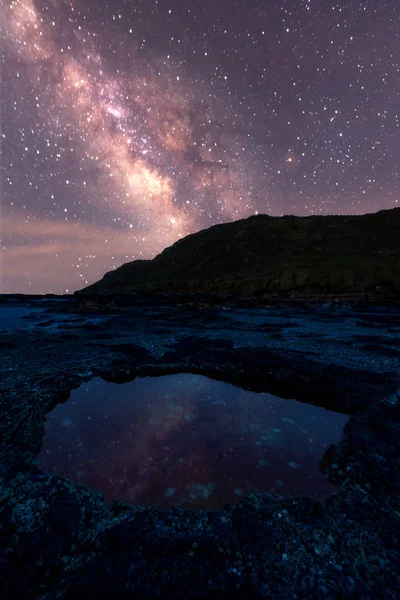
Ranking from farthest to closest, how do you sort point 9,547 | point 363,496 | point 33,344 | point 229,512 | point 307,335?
point 307,335
point 33,344
point 363,496
point 229,512
point 9,547

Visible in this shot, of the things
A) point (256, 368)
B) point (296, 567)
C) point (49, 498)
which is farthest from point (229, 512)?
point (256, 368)

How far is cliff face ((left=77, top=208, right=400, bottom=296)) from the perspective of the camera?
55.6 meters

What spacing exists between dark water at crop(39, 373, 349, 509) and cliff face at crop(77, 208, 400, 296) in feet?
167

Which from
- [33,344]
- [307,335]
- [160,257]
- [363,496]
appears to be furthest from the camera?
[160,257]

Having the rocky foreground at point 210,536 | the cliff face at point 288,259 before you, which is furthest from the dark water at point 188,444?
the cliff face at point 288,259

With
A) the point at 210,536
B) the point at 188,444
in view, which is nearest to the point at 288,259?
the point at 188,444

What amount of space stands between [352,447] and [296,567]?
2.94m

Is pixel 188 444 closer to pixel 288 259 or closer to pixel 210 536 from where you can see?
pixel 210 536

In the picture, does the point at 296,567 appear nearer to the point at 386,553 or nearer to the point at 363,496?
the point at 386,553

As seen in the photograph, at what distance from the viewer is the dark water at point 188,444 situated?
14.1 feet

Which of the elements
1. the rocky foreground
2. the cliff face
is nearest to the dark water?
the rocky foreground

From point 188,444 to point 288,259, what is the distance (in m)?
75.4

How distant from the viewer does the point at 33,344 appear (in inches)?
604

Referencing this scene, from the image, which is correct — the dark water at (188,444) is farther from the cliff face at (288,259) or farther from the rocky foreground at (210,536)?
the cliff face at (288,259)
